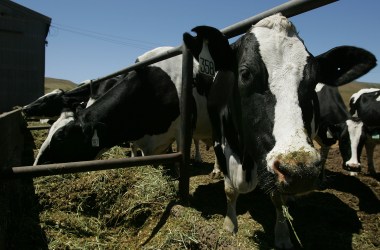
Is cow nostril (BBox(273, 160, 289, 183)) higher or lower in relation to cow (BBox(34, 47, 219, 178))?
lower

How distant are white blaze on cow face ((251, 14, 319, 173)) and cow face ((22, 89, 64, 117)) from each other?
8.55 m

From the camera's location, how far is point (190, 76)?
10.1ft

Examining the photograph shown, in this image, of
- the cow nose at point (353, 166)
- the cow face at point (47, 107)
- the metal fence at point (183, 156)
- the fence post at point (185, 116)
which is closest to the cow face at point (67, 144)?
the metal fence at point (183, 156)

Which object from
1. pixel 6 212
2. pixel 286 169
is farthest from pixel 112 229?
pixel 286 169

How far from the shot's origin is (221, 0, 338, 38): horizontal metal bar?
2392 millimetres

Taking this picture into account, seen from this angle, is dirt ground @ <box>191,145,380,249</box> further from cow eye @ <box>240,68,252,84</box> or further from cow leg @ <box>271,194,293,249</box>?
cow eye @ <box>240,68,252,84</box>

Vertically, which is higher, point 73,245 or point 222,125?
point 222,125

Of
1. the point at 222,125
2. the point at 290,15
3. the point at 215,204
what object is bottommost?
the point at 215,204

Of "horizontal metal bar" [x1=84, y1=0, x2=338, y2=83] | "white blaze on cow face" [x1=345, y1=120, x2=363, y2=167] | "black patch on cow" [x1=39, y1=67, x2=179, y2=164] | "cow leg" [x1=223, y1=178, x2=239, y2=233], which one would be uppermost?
"horizontal metal bar" [x1=84, y1=0, x2=338, y2=83]

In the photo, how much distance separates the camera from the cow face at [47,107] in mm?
9859

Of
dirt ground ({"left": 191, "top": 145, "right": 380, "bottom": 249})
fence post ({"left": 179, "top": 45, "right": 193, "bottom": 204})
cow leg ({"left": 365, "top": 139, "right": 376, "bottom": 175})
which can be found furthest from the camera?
cow leg ({"left": 365, "top": 139, "right": 376, "bottom": 175})

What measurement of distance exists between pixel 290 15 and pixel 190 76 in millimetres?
973

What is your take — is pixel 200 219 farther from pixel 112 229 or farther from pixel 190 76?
pixel 190 76

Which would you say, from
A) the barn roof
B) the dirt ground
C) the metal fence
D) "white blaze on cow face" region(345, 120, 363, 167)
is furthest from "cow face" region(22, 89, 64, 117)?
the barn roof
